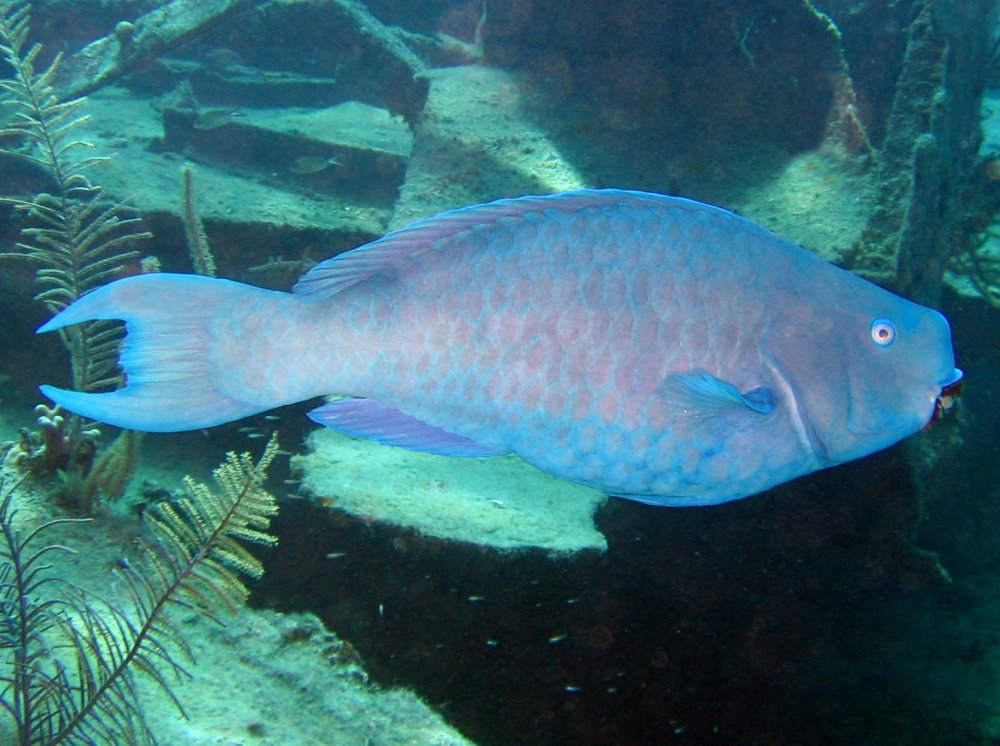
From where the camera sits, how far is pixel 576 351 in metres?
1.70

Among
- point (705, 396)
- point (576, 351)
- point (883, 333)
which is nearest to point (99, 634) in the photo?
point (576, 351)

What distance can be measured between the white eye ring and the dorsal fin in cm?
60

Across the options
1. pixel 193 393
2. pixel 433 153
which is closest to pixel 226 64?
pixel 433 153

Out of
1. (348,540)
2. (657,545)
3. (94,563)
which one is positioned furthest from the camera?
(657,545)

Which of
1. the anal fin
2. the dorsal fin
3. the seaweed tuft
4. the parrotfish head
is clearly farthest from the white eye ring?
the seaweed tuft

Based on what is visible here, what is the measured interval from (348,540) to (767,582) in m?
2.83

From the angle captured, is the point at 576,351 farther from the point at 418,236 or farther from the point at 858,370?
the point at 858,370

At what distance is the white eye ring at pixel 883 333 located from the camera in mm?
1742

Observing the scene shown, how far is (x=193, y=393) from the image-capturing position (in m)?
1.65

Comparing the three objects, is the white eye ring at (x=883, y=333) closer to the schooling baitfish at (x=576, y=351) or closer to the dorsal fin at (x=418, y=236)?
the schooling baitfish at (x=576, y=351)

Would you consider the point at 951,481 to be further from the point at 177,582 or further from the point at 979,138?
the point at 177,582

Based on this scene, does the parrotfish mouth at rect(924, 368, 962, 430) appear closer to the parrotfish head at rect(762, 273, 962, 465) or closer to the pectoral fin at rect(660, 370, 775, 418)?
the parrotfish head at rect(762, 273, 962, 465)

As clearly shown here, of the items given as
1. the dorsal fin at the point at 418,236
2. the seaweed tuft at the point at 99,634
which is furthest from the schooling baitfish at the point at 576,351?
the seaweed tuft at the point at 99,634

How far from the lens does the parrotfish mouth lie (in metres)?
1.73
